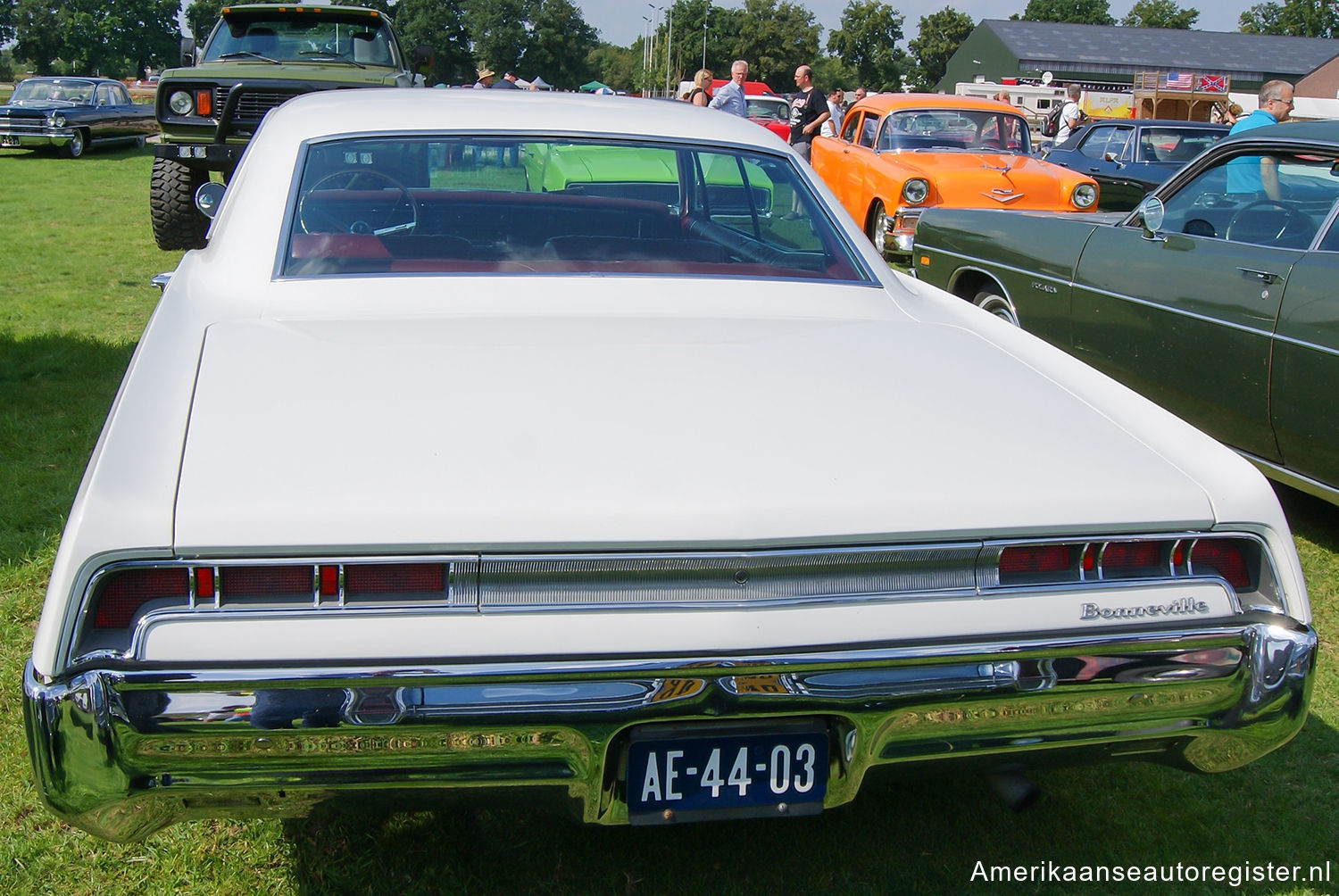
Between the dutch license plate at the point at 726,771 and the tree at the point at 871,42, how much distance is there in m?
88.1

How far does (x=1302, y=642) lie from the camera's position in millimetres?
1788

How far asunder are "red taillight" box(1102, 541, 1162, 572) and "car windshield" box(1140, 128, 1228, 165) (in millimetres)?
10941

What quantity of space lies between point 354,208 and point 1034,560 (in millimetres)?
1795

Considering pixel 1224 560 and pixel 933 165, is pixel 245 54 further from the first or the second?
pixel 1224 560

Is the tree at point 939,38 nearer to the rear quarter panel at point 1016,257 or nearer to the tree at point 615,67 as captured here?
the tree at point 615,67

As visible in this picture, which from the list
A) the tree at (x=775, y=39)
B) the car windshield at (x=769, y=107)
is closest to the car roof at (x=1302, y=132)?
the car windshield at (x=769, y=107)

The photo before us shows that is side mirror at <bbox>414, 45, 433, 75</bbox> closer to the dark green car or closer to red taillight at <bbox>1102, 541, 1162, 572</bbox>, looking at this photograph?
the dark green car

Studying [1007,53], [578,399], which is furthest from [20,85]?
[1007,53]

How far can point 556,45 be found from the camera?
92.9 metres

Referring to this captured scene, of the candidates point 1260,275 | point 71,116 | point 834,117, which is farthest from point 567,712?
point 71,116

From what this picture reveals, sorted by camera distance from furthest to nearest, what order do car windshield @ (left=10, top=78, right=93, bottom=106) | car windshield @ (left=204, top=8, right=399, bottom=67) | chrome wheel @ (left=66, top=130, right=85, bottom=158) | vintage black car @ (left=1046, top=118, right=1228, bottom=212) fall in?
car windshield @ (left=10, top=78, right=93, bottom=106), chrome wheel @ (left=66, top=130, right=85, bottom=158), vintage black car @ (left=1046, top=118, right=1228, bottom=212), car windshield @ (left=204, top=8, right=399, bottom=67)

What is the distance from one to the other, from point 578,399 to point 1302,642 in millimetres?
A: 1214

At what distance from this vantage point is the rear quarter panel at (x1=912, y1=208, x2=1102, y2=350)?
4.67m

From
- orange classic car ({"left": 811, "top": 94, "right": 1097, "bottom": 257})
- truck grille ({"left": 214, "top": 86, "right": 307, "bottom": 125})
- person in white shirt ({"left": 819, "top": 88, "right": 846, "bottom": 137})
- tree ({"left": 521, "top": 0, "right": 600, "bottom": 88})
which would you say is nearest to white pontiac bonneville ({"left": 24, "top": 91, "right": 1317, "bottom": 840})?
orange classic car ({"left": 811, "top": 94, "right": 1097, "bottom": 257})
